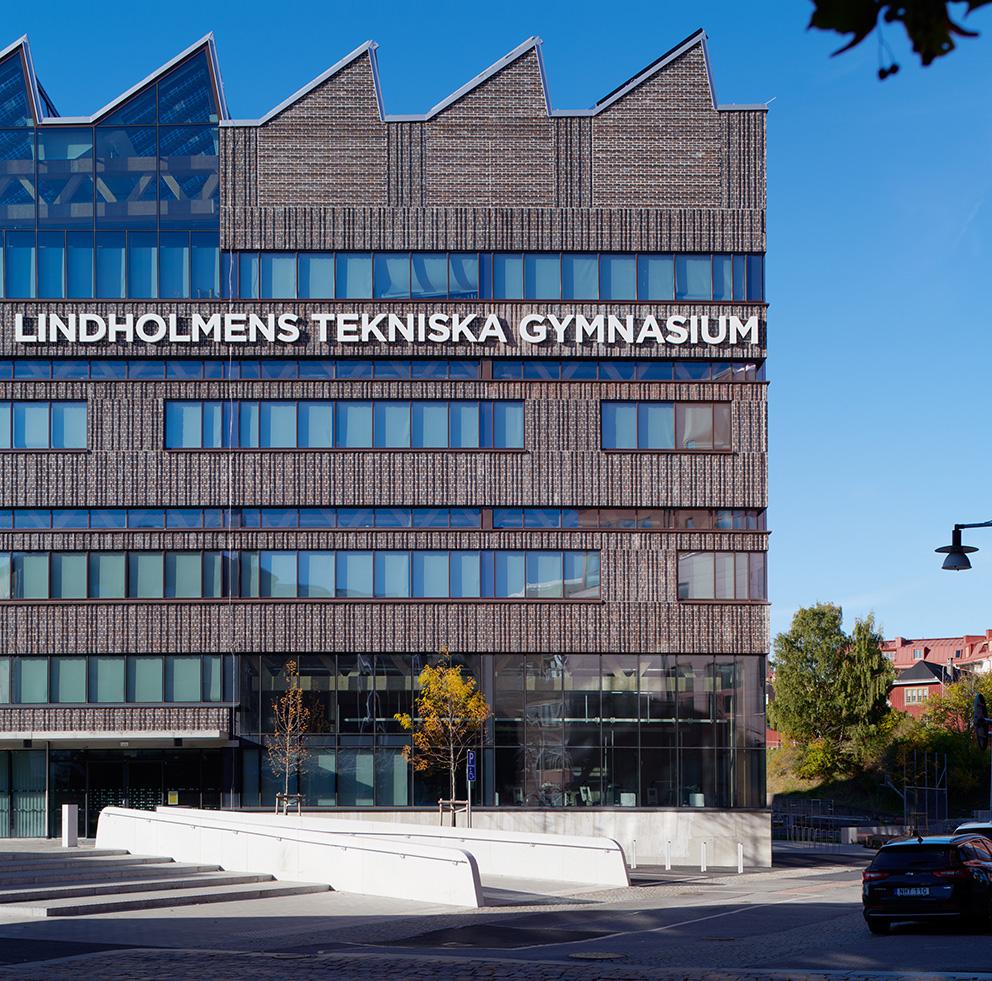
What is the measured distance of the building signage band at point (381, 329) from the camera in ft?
165

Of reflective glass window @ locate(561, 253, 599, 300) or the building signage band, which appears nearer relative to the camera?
the building signage band

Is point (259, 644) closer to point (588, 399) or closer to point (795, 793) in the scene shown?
point (588, 399)

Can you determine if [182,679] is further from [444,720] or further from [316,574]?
[444,720]

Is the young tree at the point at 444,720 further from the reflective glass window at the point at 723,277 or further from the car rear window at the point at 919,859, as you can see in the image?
the car rear window at the point at 919,859

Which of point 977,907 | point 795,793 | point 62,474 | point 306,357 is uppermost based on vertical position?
point 306,357

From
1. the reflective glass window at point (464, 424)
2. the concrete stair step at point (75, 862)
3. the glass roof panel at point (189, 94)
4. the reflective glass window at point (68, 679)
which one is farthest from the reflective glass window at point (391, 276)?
the concrete stair step at point (75, 862)

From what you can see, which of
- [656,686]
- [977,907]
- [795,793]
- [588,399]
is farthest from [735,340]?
[795,793]

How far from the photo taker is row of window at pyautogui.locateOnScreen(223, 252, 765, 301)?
167ft

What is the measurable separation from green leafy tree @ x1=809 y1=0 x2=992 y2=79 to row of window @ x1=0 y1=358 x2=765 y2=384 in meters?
46.8

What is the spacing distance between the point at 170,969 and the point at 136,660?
33.3m

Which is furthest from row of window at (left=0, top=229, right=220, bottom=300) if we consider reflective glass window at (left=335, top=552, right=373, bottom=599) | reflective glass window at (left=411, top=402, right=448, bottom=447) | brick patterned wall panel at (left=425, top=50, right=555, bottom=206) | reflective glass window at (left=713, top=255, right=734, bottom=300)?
reflective glass window at (left=713, top=255, right=734, bottom=300)

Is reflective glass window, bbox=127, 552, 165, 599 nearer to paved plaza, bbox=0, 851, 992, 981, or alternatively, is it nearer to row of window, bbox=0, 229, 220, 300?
row of window, bbox=0, 229, 220, 300

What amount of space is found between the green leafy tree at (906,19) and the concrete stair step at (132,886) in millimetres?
25329

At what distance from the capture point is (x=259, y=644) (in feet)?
163
